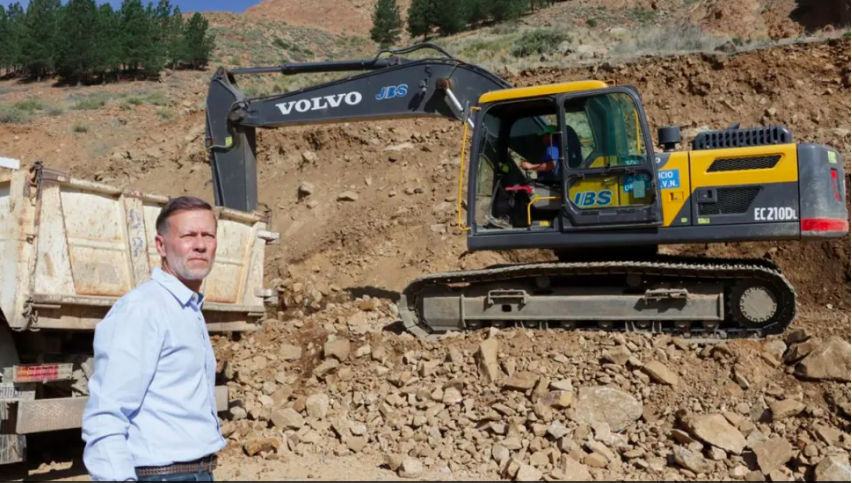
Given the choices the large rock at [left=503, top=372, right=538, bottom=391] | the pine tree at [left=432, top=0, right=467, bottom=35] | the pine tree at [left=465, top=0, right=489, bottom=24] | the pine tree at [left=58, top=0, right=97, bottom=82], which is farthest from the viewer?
the pine tree at [left=465, top=0, right=489, bottom=24]

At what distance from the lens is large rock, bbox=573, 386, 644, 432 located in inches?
273

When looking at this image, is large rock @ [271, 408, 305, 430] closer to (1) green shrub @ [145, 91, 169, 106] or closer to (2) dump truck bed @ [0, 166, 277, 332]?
(2) dump truck bed @ [0, 166, 277, 332]

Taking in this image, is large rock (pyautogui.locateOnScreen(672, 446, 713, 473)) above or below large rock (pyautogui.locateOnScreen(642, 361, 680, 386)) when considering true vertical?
below

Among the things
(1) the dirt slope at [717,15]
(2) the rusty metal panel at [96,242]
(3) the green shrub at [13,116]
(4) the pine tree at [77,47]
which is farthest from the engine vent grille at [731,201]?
(4) the pine tree at [77,47]

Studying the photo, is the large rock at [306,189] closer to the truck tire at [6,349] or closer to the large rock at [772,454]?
the truck tire at [6,349]

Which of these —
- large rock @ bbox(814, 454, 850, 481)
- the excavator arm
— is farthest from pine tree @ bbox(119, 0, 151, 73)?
large rock @ bbox(814, 454, 850, 481)

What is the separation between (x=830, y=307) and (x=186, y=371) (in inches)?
407

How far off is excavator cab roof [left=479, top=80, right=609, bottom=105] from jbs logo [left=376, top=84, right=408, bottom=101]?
164 centimetres

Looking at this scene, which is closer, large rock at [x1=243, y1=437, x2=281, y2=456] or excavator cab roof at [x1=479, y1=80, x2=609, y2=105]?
large rock at [x1=243, y1=437, x2=281, y2=456]

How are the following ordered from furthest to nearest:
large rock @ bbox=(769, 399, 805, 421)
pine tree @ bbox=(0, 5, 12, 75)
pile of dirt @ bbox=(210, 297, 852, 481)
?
pine tree @ bbox=(0, 5, 12, 75)
large rock @ bbox=(769, 399, 805, 421)
pile of dirt @ bbox=(210, 297, 852, 481)

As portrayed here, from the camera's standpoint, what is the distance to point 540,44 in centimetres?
2214

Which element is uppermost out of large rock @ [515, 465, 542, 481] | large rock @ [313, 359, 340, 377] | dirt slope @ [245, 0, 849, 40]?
dirt slope @ [245, 0, 849, 40]

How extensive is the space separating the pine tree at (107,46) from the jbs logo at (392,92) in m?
30.3

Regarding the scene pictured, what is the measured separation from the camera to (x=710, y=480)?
6.05 metres
